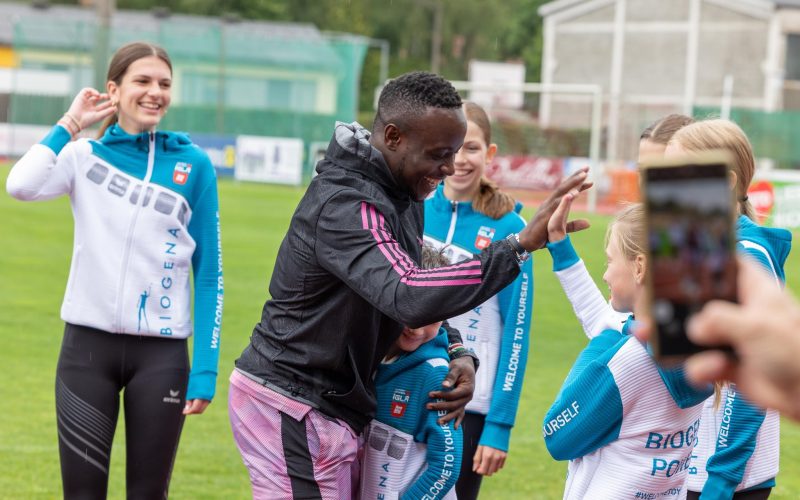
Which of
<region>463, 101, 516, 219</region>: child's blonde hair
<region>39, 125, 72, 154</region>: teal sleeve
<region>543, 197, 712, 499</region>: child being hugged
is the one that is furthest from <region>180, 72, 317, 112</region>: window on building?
<region>543, 197, 712, 499</region>: child being hugged

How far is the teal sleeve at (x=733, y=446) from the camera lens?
3.87 metres

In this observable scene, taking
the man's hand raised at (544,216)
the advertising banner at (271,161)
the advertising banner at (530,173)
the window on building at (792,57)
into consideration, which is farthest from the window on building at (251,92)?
the man's hand raised at (544,216)

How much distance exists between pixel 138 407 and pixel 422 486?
1.39 meters

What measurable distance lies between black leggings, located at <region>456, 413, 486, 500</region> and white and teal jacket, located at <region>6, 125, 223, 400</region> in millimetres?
1118

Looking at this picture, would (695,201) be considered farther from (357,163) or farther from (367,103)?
(367,103)

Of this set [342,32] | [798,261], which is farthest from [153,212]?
[342,32]

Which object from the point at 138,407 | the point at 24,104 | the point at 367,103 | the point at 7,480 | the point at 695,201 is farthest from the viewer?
the point at 367,103

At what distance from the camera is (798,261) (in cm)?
2241

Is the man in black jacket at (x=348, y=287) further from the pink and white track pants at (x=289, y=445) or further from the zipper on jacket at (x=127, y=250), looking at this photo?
the zipper on jacket at (x=127, y=250)

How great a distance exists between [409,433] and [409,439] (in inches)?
0.8

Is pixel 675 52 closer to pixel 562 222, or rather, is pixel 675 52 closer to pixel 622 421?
pixel 622 421

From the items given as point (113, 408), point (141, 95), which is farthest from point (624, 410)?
point (141, 95)

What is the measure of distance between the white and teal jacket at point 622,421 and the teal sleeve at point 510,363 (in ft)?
3.54

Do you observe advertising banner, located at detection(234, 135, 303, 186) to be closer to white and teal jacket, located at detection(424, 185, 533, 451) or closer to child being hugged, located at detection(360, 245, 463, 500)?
white and teal jacket, located at detection(424, 185, 533, 451)
